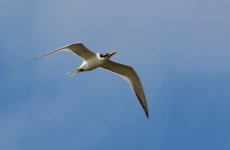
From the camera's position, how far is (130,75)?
36688mm

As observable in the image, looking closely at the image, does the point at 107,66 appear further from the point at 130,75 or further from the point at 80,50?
the point at 80,50

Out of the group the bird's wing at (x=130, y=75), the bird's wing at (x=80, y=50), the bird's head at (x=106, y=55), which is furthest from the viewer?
the bird's wing at (x=130, y=75)

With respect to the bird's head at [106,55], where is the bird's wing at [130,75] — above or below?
below

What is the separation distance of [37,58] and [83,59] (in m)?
5.78

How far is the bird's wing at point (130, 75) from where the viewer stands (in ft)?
119

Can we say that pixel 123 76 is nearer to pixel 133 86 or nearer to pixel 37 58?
pixel 133 86

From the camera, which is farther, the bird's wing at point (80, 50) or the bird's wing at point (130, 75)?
the bird's wing at point (130, 75)

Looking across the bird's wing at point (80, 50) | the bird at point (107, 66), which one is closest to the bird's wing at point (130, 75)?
the bird at point (107, 66)

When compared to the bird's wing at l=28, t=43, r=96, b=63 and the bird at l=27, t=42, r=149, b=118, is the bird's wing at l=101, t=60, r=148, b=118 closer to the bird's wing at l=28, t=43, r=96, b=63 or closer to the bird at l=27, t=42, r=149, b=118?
the bird at l=27, t=42, r=149, b=118

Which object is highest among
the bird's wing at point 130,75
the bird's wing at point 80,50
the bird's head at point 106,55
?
the bird's wing at point 80,50

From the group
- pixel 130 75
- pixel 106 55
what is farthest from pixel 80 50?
pixel 130 75

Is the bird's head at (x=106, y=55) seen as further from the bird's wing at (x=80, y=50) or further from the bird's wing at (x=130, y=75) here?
the bird's wing at (x=130, y=75)

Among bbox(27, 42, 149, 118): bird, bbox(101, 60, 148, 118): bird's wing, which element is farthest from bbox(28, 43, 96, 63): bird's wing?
bbox(101, 60, 148, 118): bird's wing

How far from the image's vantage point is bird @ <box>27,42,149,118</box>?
34422mm
